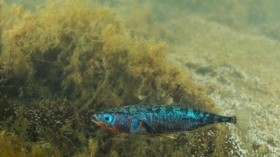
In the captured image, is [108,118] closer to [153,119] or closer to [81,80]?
[153,119]

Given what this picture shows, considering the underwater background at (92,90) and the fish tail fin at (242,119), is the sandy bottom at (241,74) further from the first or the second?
the fish tail fin at (242,119)

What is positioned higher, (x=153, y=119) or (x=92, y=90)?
(x=153, y=119)

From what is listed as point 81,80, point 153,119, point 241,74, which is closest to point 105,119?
point 153,119

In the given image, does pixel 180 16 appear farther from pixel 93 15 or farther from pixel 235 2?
pixel 93 15

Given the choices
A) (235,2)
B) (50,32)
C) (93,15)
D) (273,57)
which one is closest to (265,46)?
(273,57)

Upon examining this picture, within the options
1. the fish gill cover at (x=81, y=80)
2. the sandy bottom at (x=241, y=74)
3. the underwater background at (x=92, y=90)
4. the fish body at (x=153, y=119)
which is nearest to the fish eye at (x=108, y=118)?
the fish body at (x=153, y=119)

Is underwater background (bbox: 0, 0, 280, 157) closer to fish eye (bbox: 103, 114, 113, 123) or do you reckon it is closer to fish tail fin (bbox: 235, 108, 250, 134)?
fish tail fin (bbox: 235, 108, 250, 134)

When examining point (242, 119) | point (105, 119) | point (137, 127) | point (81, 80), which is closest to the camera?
point (105, 119)

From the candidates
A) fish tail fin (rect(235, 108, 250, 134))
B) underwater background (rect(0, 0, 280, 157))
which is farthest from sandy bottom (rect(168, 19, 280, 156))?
fish tail fin (rect(235, 108, 250, 134))
